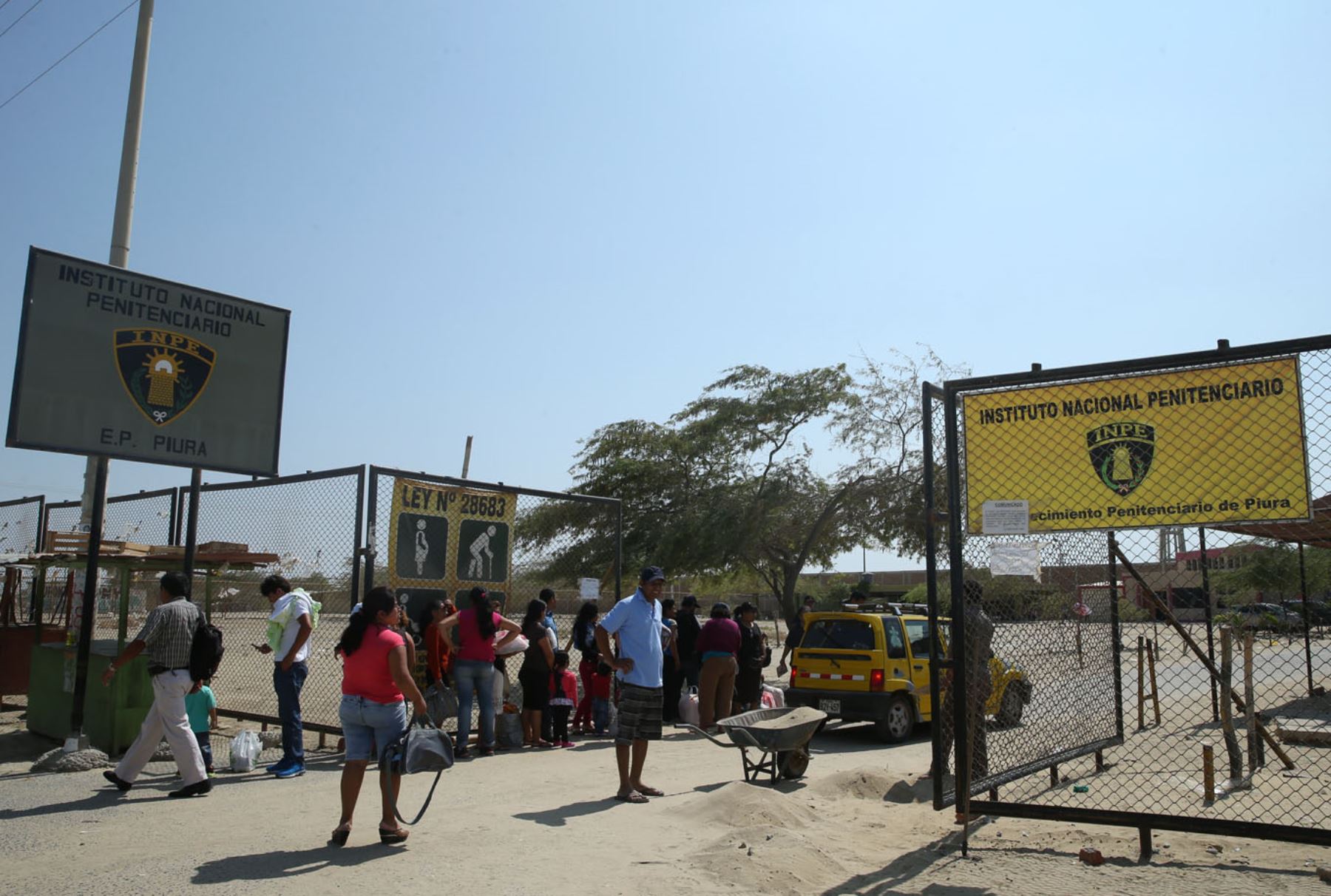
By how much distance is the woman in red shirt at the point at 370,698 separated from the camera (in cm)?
625

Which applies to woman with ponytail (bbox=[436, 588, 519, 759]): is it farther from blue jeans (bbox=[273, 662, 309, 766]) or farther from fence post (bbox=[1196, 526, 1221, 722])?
fence post (bbox=[1196, 526, 1221, 722])

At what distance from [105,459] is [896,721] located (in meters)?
8.97

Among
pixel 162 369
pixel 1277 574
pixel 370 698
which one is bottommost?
pixel 370 698

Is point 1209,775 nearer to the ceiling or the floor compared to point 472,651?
nearer to the floor

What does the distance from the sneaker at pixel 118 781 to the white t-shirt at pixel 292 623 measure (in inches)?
57.1

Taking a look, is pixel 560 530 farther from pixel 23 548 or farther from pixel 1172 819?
pixel 1172 819

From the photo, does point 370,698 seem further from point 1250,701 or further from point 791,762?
point 1250,701

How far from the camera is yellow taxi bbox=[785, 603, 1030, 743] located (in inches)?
469

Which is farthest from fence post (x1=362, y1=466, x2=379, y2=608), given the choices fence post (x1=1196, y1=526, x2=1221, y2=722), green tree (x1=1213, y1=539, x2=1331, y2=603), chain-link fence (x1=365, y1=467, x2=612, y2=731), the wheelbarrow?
green tree (x1=1213, y1=539, x2=1331, y2=603)

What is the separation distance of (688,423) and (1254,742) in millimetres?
16851

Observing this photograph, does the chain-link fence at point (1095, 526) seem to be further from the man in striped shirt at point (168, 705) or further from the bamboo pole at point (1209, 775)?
the man in striped shirt at point (168, 705)

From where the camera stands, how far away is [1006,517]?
5.96m

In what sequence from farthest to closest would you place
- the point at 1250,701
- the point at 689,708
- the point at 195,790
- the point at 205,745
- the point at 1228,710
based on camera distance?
the point at 689,708 → the point at 205,745 → the point at 1250,701 → the point at 195,790 → the point at 1228,710

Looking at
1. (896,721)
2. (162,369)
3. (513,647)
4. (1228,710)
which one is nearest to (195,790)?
(513,647)
